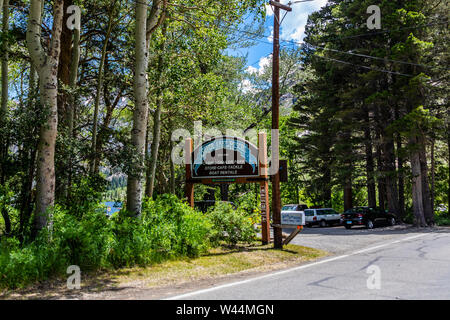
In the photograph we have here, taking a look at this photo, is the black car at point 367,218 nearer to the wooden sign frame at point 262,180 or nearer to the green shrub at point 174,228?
the wooden sign frame at point 262,180

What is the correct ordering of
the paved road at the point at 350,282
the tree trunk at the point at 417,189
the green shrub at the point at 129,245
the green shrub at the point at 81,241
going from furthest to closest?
the tree trunk at the point at 417,189 → the green shrub at the point at 129,245 → the green shrub at the point at 81,241 → the paved road at the point at 350,282

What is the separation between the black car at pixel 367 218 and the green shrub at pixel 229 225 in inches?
568

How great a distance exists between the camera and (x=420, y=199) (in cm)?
2353

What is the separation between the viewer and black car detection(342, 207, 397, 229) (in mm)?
24266

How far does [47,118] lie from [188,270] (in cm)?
499

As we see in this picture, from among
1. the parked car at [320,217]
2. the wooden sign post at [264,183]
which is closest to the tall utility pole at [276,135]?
the wooden sign post at [264,183]

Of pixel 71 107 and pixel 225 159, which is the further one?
pixel 225 159

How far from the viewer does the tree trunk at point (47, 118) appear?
314 inches

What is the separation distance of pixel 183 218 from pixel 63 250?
3.70m

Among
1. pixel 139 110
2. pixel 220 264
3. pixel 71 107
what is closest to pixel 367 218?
pixel 220 264

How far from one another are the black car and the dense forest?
2.19 m

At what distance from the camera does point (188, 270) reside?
8773 millimetres

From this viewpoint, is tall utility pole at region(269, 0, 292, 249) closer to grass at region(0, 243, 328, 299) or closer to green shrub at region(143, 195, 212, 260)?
grass at region(0, 243, 328, 299)

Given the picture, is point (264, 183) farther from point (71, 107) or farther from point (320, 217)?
point (320, 217)
